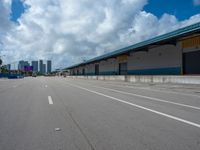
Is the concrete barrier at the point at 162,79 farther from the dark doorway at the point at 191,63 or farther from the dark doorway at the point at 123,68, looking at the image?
the dark doorway at the point at 123,68

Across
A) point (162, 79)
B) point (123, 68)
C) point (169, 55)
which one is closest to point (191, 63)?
point (162, 79)

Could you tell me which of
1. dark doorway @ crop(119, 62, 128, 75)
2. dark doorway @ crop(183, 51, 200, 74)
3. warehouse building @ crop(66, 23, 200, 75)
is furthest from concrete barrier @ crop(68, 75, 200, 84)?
dark doorway @ crop(119, 62, 128, 75)

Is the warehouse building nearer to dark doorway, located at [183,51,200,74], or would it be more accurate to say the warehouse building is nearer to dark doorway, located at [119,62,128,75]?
dark doorway, located at [183,51,200,74]

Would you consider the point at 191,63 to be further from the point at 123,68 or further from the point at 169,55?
the point at 123,68

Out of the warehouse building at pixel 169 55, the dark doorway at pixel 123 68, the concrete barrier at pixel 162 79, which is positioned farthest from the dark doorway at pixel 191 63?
the dark doorway at pixel 123 68

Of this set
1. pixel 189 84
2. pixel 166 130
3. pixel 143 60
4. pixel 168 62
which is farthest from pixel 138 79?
pixel 166 130

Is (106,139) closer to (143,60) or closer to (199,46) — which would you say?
(199,46)

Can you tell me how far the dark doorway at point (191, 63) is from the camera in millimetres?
30156

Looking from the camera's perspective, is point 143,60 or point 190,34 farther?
point 143,60

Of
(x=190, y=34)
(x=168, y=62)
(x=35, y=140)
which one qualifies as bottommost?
(x=35, y=140)

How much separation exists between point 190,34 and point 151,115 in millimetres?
22662

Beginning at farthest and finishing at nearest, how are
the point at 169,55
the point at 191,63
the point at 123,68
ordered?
the point at 123,68, the point at 169,55, the point at 191,63

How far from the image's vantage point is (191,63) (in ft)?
102

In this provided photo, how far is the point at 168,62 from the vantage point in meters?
36.3
